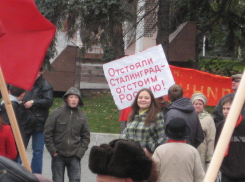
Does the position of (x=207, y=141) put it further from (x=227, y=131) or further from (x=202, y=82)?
(x=227, y=131)

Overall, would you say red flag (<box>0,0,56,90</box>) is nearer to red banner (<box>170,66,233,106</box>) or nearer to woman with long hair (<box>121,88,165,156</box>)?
woman with long hair (<box>121,88,165,156</box>)

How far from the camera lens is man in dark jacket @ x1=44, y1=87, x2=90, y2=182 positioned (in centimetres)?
572

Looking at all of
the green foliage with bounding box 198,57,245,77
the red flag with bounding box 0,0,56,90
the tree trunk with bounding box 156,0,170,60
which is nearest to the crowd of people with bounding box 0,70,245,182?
the red flag with bounding box 0,0,56,90

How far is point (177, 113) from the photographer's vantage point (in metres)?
5.07

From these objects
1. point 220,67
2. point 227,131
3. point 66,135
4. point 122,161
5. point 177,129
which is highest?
point 227,131

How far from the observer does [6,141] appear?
4.75m

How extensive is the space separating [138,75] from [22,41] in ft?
9.20

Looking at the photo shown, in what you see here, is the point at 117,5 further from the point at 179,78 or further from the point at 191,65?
the point at 191,65

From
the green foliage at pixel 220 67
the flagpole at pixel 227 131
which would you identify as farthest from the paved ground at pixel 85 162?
the flagpole at pixel 227 131

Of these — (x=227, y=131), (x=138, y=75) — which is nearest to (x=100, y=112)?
(x=138, y=75)

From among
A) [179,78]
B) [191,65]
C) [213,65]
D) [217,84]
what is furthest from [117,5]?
[191,65]

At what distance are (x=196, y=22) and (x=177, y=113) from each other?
30.3 feet

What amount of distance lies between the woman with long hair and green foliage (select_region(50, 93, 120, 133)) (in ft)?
17.5

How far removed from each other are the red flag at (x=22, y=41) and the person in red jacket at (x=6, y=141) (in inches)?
43.3
